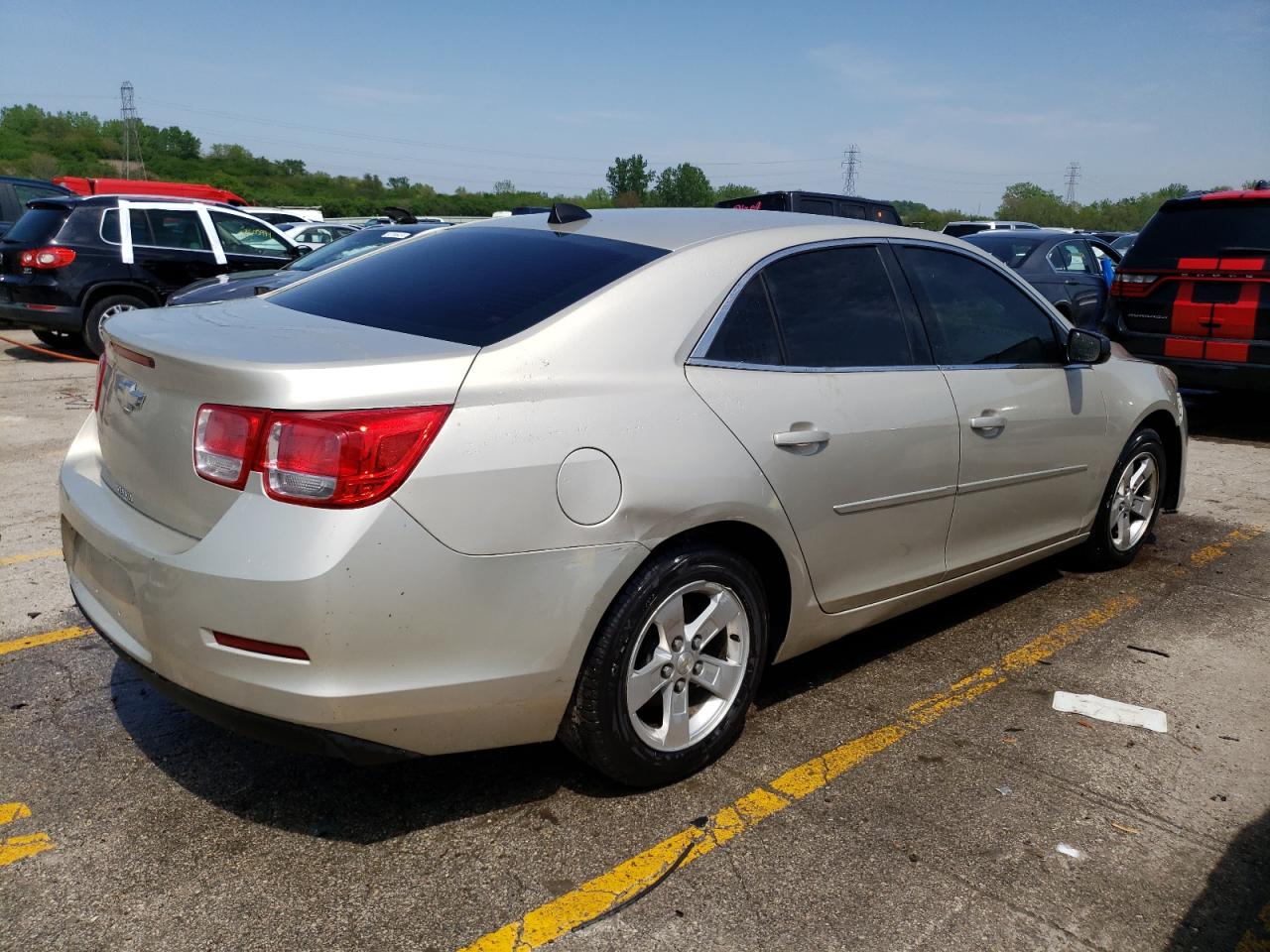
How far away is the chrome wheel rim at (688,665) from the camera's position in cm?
287

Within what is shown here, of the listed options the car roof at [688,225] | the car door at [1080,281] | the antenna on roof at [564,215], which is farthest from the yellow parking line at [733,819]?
the car door at [1080,281]

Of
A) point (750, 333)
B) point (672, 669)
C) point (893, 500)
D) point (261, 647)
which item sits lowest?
point (672, 669)

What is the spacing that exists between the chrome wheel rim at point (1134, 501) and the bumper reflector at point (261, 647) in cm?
393

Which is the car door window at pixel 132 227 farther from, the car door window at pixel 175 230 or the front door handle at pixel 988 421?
the front door handle at pixel 988 421

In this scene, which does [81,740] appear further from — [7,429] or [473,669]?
[7,429]

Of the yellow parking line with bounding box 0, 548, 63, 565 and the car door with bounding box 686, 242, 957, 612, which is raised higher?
the car door with bounding box 686, 242, 957, 612

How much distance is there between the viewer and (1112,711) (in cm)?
366

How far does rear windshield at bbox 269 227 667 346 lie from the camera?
2.87 meters

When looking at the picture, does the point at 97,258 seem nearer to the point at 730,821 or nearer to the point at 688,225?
the point at 688,225

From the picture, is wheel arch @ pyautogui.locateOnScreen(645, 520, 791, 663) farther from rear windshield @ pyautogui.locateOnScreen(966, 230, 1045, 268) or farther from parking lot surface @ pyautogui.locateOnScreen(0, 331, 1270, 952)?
rear windshield @ pyautogui.locateOnScreen(966, 230, 1045, 268)

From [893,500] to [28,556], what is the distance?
3.86m

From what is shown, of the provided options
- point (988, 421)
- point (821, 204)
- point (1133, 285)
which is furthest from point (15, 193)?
point (988, 421)

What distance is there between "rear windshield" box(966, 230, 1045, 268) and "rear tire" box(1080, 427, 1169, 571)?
22.7 feet

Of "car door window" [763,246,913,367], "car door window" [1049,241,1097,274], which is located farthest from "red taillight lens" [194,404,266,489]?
"car door window" [1049,241,1097,274]
